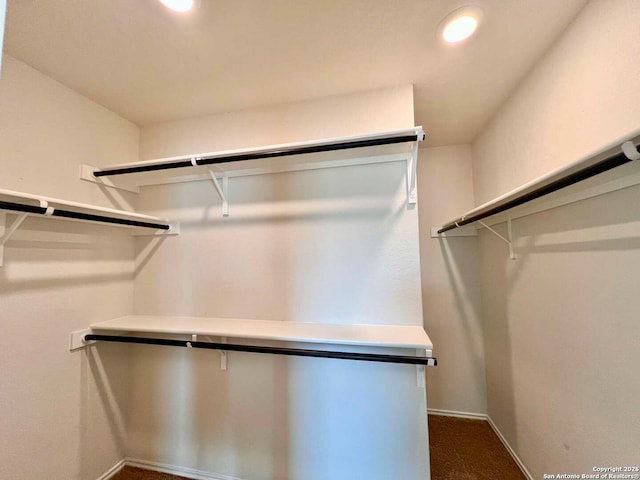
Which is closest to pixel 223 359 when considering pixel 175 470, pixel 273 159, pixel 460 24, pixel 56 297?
pixel 175 470

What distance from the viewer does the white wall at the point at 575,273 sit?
976mm

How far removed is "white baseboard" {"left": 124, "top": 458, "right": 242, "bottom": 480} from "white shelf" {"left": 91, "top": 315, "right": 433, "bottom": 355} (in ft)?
2.93

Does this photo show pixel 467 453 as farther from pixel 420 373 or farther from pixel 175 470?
pixel 175 470

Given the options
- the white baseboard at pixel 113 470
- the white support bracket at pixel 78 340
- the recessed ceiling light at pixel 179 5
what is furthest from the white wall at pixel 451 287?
the white support bracket at pixel 78 340

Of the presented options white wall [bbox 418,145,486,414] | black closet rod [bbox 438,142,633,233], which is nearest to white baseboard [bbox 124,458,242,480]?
white wall [bbox 418,145,486,414]

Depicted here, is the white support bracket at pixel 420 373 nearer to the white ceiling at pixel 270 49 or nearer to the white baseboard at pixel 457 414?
the white baseboard at pixel 457 414

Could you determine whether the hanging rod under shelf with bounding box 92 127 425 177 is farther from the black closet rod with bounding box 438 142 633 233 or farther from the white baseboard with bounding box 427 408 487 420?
the white baseboard with bounding box 427 408 487 420

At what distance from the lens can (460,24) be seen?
1163 mm

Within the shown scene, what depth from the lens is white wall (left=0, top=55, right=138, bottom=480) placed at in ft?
4.15

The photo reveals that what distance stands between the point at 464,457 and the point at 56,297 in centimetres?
263

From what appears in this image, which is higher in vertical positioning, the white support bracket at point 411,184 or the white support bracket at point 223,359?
the white support bracket at point 411,184

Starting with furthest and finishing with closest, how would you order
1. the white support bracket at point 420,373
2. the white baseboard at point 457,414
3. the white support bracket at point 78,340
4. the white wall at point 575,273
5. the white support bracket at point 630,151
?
the white baseboard at point 457,414 → the white support bracket at point 78,340 → the white support bracket at point 420,373 → the white wall at point 575,273 → the white support bracket at point 630,151

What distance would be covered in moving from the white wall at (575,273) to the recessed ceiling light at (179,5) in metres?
1.58

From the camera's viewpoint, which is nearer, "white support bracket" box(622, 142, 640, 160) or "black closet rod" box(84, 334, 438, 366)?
"white support bracket" box(622, 142, 640, 160)
